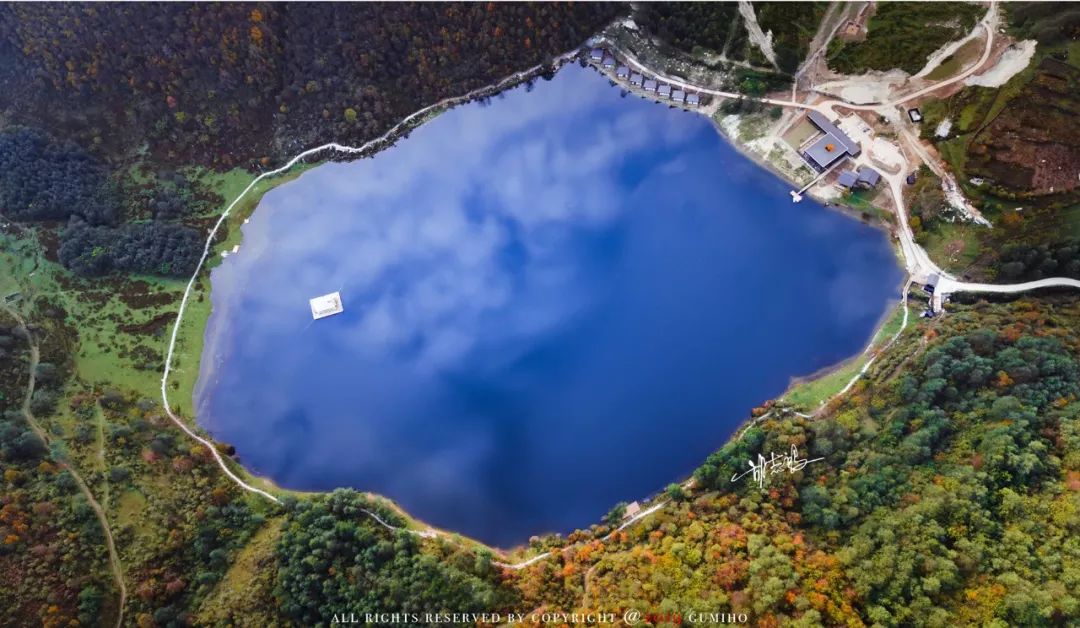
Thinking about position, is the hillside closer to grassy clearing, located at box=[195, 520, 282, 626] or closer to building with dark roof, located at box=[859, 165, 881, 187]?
grassy clearing, located at box=[195, 520, 282, 626]

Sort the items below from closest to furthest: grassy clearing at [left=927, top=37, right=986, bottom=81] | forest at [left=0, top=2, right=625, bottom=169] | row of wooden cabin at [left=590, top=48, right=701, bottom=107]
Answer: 1. grassy clearing at [left=927, top=37, right=986, bottom=81]
2. forest at [left=0, top=2, right=625, bottom=169]
3. row of wooden cabin at [left=590, top=48, right=701, bottom=107]

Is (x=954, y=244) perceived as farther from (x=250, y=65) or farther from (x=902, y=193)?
(x=250, y=65)

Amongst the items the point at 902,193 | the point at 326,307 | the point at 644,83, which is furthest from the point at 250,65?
the point at 902,193

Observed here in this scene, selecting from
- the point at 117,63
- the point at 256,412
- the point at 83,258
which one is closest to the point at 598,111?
the point at 256,412

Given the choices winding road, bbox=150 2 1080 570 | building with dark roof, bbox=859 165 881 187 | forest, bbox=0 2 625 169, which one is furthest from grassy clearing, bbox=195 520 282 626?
building with dark roof, bbox=859 165 881 187

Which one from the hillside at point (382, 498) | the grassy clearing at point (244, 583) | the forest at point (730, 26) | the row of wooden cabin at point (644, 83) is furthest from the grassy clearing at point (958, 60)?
the grassy clearing at point (244, 583)

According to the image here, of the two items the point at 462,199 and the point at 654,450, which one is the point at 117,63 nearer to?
the point at 462,199
